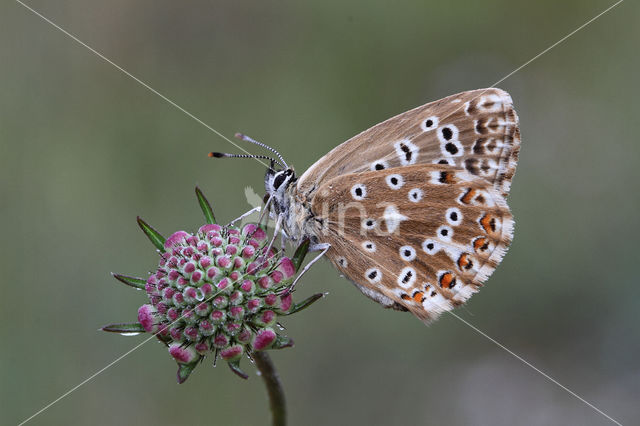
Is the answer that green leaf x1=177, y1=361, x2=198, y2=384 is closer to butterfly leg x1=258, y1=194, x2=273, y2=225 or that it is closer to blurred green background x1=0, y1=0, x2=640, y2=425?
butterfly leg x1=258, y1=194, x2=273, y2=225

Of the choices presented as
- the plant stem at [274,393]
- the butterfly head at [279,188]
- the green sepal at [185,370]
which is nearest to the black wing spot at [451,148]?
the butterfly head at [279,188]

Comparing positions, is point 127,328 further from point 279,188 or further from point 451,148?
point 451,148

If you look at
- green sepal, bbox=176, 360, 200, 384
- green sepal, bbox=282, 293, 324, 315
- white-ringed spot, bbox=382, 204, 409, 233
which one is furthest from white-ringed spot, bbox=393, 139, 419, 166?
green sepal, bbox=176, 360, 200, 384

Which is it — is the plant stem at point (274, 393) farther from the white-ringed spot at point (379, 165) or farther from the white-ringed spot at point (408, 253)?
Answer: the white-ringed spot at point (379, 165)

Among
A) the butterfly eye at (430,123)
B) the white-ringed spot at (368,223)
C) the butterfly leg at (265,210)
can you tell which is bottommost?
the white-ringed spot at (368,223)

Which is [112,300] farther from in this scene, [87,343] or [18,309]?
[18,309]

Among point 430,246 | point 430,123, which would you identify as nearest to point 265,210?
point 430,246

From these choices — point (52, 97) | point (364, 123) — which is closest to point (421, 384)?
point (364, 123)
